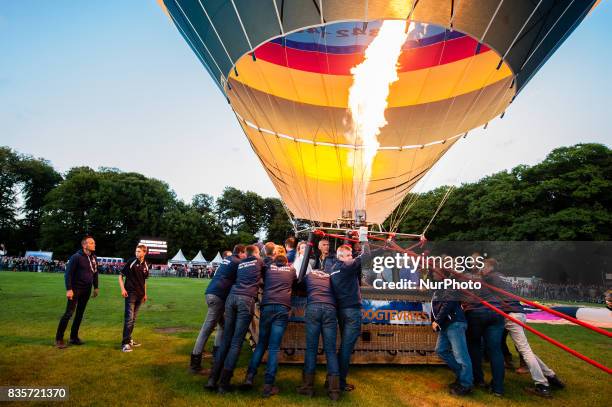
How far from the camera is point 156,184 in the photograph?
53.5 meters

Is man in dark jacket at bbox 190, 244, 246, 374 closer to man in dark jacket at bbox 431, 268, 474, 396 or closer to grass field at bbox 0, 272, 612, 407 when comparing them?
grass field at bbox 0, 272, 612, 407

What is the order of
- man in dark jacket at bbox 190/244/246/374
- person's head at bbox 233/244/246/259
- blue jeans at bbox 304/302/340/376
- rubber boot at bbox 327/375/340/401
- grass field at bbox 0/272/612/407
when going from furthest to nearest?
person's head at bbox 233/244/246/259, man in dark jacket at bbox 190/244/246/374, blue jeans at bbox 304/302/340/376, rubber boot at bbox 327/375/340/401, grass field at bbox 0/272/612/407

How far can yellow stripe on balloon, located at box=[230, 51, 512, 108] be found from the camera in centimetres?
827

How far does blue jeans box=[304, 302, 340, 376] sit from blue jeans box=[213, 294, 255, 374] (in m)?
0.76

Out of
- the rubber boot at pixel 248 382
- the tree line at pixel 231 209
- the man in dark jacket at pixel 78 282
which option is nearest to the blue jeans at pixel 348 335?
the rubber boot at pixel 248 382

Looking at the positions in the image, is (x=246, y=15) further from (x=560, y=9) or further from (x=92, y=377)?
(x=92, y=377)

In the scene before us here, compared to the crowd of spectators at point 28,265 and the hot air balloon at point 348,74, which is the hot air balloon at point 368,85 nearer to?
the hot air balloon at point 348,74

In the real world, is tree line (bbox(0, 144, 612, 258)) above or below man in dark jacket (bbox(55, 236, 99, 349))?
above

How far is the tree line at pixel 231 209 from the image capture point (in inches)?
1070

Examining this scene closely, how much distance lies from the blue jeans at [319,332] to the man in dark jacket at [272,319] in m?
0.32

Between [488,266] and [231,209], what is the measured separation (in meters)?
63.1

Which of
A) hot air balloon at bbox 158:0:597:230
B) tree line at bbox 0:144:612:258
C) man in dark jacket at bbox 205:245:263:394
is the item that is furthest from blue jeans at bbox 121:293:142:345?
tree line at bbox 0:144:612:258

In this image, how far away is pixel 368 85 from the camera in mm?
8859

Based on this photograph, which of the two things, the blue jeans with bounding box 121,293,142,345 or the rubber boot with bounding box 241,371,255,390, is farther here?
the blue jeans with bounding box 121,293,142,345
